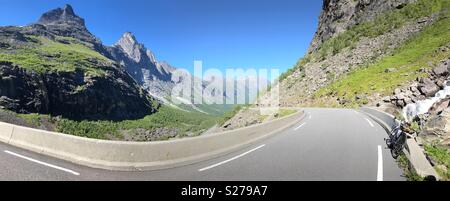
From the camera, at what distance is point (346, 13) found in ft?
319

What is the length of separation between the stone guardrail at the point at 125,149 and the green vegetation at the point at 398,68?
44.3 metres

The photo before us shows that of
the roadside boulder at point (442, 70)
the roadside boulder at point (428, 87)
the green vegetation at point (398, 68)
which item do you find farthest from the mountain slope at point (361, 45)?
the roadside boulder at point (428, 87)

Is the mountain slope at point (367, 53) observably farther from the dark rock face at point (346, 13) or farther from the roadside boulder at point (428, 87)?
the roadside boulder at point (428, 87)

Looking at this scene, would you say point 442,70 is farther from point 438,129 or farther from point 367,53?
point 367,53

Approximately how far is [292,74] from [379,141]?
7361 centimetres

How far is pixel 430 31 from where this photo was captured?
69.2 m

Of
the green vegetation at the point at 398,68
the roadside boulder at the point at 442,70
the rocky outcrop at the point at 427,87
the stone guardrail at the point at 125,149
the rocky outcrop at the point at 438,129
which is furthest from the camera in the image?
the green vegetation at the point at 398,68

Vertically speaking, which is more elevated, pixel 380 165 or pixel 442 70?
pixel 442 70

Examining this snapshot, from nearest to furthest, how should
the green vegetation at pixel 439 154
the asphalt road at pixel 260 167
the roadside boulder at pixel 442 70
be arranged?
the asphalt road at pixel 260 167, the green vegetation at pixel 439 154, the roadside boulder at pixel 442 70

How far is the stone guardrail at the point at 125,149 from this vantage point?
402 inches

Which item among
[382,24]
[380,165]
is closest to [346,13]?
[382,24]

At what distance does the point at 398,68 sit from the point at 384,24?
2725 cm
